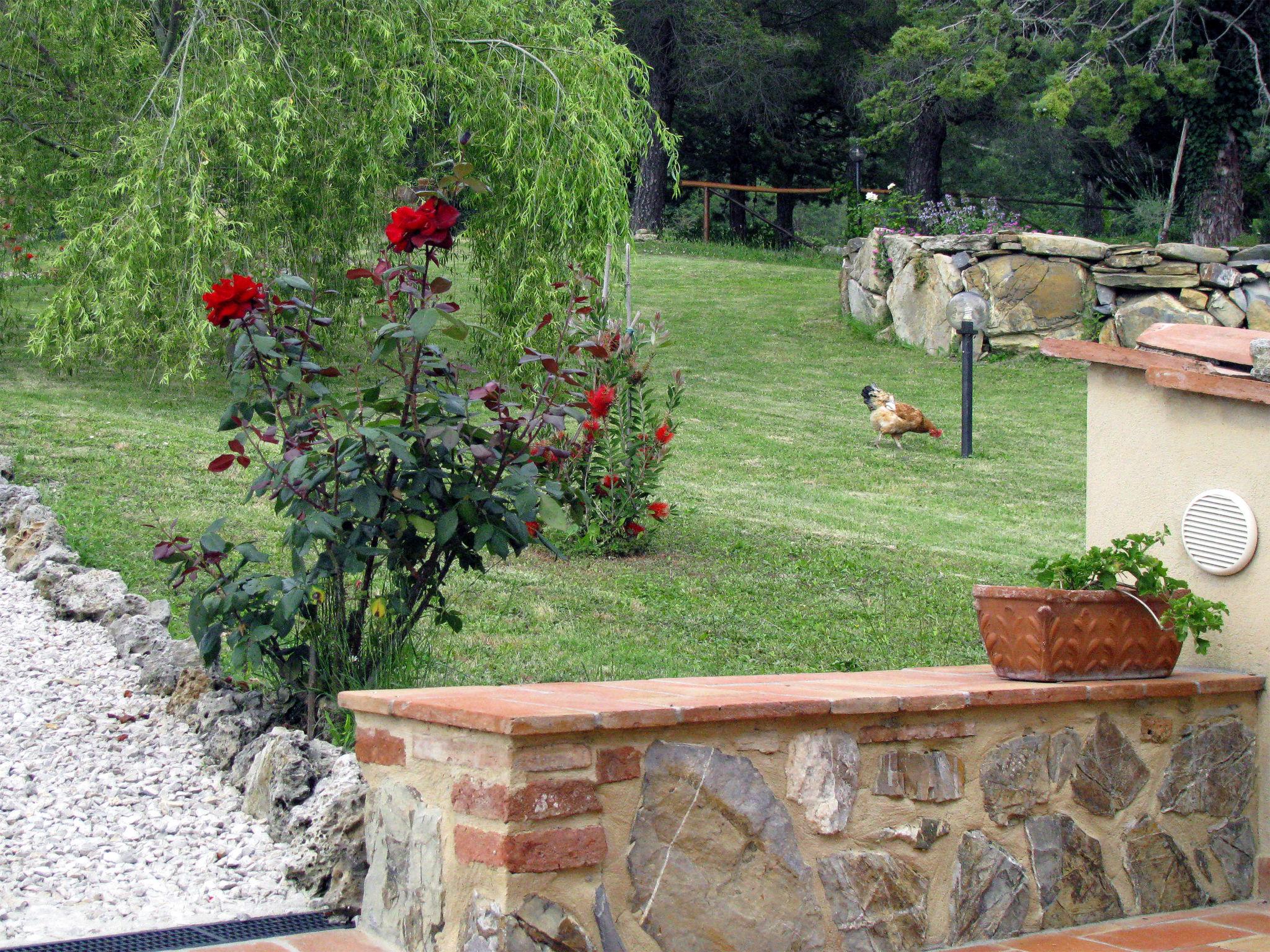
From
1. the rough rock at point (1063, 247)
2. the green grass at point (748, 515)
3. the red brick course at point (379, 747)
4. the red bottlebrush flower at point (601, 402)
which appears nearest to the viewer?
the red brick course at point (379, 747)

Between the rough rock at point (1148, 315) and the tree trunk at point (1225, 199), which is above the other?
the tree trunk at point (1225, 199)

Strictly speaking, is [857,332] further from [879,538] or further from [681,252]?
[879,538]

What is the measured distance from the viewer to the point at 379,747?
2475 millimetres

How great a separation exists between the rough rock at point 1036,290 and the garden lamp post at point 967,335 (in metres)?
1.90

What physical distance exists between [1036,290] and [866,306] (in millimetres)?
2451

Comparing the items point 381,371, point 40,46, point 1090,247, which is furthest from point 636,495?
point 1090,247

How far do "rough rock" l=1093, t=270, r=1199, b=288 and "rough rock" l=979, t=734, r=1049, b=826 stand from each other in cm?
1111

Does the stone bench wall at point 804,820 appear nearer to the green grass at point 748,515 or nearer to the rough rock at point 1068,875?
the rough rock at point 1068,875

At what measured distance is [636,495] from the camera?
6.12 m

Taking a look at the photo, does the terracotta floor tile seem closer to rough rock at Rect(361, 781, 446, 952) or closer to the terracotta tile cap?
the terracotta tile cap

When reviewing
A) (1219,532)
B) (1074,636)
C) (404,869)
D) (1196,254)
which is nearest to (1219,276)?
(1196,254)

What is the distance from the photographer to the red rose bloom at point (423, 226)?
2859 millimetres

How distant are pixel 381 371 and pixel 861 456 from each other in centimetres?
441

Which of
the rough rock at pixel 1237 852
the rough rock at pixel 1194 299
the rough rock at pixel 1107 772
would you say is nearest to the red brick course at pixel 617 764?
the rough rock at pixel 1107 772
